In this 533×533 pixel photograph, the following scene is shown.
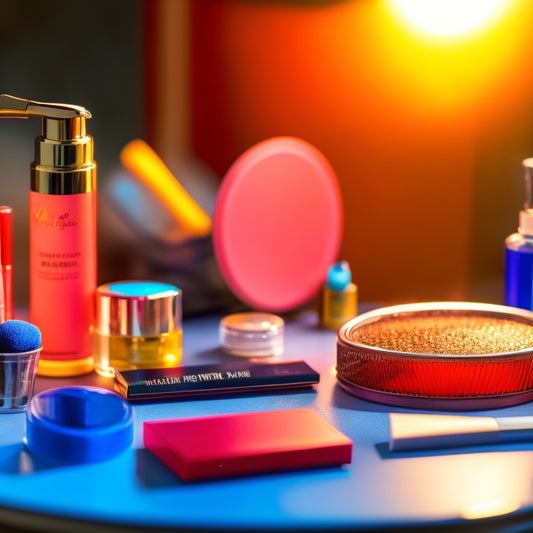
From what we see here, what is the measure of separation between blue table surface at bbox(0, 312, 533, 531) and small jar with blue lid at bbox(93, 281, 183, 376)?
9cm

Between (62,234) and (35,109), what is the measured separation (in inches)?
3.9

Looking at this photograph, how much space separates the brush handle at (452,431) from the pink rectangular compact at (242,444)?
0.14ft

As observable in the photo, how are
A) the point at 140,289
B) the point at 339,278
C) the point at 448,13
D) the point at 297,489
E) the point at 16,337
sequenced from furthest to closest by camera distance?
the point at 448,13 < the point at 339,278 < the point at 140,289 < the point at 16,337 < the point at 297,489

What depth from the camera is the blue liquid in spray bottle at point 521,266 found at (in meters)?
0.88

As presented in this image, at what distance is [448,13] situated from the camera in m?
1.09

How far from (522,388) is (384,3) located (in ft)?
1.71

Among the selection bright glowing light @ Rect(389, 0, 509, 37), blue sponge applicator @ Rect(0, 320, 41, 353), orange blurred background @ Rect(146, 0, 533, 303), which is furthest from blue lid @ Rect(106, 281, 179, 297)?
bright glowing light @ Rect(389, 0, 509, 37)

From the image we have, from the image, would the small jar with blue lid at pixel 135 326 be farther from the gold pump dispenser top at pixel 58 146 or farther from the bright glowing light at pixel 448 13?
the bright glowing light at pixel 448 13

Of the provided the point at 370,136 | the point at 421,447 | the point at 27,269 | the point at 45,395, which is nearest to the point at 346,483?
the point at 421,447

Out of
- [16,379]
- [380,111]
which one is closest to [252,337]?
[16,379]

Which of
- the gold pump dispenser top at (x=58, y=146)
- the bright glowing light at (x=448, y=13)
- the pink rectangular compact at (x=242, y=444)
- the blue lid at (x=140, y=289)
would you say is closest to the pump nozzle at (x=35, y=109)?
the gold pump dispenser top at (x=58, y=146)

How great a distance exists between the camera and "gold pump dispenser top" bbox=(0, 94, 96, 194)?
29.6 inches

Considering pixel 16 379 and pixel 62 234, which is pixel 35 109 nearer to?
pixel 62 234

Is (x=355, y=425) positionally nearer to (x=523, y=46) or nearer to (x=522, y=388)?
(x=522, y=388)
